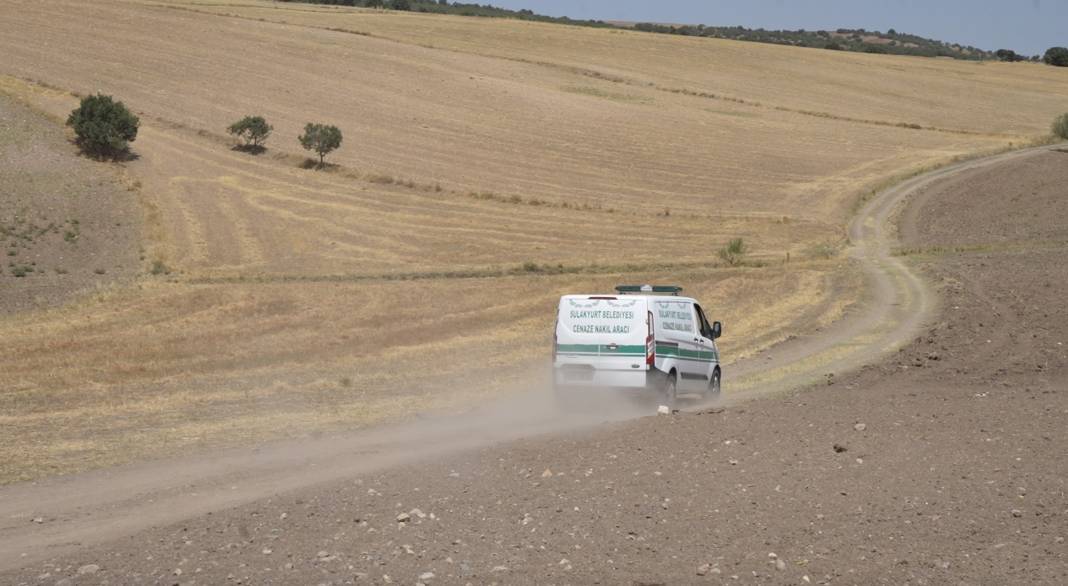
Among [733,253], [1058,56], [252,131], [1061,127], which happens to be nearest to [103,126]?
[252,131]

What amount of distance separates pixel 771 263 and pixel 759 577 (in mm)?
33808

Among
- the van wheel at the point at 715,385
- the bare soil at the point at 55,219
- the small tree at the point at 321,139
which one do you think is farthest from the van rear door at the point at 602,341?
the small tree at the point at 321,139

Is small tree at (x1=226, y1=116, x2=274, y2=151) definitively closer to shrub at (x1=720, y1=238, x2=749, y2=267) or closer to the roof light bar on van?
shrub at (x1=720, y1=238, x2=749, y2=267)

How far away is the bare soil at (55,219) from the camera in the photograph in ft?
106

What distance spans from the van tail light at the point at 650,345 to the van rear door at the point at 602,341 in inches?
1.3

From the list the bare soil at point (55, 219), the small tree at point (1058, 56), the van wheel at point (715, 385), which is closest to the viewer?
the van wheel at point (715, 385)

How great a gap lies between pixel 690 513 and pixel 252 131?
50.2 m

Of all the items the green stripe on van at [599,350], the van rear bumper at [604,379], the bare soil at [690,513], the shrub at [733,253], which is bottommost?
the shrub at [733,253]

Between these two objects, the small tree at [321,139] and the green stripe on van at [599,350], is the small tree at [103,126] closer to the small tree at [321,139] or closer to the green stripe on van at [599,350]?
the small tree at [321,139]

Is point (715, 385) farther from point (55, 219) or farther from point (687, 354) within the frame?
point (55, 219)

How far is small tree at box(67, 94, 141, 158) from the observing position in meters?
51.0

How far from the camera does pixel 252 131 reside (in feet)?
189

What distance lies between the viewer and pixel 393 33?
99.1 metres

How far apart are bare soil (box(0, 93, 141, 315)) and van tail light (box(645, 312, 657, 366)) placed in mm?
17680
